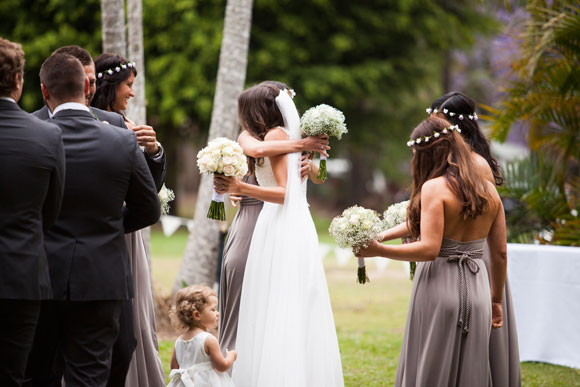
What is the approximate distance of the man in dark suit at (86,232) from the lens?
12.2 ft

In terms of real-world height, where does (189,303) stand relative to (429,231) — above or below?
below

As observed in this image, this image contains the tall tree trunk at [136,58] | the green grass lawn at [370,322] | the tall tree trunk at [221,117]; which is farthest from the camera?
the tall tree trunk at [221,117]

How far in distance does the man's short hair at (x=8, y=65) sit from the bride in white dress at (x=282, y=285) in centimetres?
190

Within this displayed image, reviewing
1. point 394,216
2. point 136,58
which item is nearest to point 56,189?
point 394,216

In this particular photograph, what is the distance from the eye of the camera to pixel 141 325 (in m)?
4.86

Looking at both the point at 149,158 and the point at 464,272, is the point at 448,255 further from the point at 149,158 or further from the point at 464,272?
the point at 149,158

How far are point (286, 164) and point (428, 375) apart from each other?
1842 mm

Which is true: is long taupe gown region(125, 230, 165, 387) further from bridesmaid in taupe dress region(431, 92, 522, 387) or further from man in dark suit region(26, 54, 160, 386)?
bridesmaid in taupe dress region(431, 92, 522, 387)

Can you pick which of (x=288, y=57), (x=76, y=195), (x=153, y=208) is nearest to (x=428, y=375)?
(x=153, y=208)

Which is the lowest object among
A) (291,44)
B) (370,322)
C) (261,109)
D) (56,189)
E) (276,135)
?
(370,322)

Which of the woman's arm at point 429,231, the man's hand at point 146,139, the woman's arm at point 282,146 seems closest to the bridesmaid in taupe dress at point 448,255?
the woman's arm at point 429,231

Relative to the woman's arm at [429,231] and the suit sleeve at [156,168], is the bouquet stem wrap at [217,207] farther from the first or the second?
the woman's arm at [429,231]

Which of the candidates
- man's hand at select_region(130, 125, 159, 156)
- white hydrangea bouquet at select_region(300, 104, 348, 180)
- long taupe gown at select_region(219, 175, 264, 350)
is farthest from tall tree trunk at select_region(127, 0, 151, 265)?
man's hand at select_region(130, 125, 159, 156)

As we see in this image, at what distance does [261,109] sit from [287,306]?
1.49m
